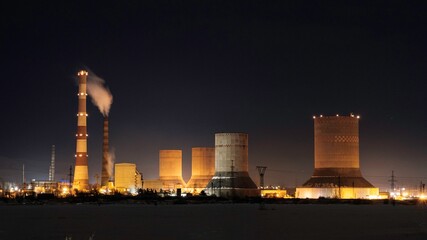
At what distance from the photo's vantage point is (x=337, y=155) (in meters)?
109

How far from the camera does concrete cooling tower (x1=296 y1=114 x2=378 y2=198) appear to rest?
4259 inches

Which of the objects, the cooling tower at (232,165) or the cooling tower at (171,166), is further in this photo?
the cooling tower at (171,166)

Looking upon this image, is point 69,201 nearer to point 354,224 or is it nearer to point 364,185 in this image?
point 364,185

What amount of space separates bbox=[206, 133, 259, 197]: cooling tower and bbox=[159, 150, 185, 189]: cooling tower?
679 inches

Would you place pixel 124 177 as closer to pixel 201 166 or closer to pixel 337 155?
pixel 201 166

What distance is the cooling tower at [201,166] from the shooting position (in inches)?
5212

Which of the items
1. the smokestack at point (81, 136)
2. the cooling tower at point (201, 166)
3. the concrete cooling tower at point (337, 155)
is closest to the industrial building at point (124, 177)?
the cooling tower at point (201, 166)

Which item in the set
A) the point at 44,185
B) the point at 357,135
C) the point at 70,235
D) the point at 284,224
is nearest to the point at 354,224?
the point at 284,224

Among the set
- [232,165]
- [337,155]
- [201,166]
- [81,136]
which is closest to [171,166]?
[201,166]

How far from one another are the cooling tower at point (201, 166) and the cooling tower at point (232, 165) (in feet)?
34.4

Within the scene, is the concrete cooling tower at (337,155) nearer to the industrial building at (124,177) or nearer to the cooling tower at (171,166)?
the cooling tower at (171,166)

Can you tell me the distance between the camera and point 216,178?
121938 mm

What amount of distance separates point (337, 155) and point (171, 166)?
37.4m

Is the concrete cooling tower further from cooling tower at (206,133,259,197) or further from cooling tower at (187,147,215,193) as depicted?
cooling tower at (187,147,215,193)
